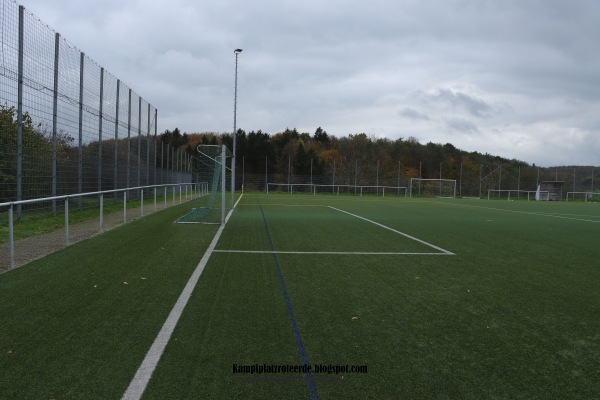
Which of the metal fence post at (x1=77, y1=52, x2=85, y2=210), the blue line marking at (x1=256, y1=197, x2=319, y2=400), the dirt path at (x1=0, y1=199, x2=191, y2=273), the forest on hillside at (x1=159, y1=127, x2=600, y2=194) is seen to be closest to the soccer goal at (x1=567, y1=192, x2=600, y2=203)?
the forest on hillside at (x1=159, y1=127, x2=600, y2=194)

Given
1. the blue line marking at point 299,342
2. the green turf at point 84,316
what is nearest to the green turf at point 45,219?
the green turf at point 84,316

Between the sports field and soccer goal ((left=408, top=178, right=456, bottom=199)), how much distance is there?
43.6 metres

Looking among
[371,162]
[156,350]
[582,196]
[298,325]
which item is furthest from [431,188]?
[156,350]

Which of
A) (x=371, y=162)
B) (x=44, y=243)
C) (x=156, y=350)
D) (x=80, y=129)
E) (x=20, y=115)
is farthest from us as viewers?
(x=371, y=162)

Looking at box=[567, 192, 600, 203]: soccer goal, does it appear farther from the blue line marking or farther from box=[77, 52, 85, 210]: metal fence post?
the blue line marking

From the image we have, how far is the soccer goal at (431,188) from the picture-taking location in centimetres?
5141

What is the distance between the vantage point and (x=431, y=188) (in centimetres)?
5219

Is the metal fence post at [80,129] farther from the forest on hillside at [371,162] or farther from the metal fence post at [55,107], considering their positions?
the forest on hillside at [371,162]

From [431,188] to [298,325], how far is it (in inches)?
1968

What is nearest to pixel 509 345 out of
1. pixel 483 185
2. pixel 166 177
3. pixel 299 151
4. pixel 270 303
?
pixel 270 303

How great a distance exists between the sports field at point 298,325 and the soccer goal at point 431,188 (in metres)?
43.6

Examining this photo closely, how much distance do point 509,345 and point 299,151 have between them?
198 ft

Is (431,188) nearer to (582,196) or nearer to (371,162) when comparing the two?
(371,162)

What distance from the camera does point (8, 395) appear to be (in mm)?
2934
